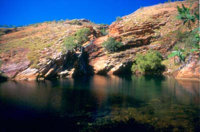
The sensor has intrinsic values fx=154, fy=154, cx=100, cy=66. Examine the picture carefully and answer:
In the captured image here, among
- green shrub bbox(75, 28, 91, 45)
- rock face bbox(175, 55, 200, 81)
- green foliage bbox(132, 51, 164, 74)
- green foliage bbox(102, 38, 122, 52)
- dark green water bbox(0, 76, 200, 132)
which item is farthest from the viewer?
green shrub bbox(75, 28, 91, 45)

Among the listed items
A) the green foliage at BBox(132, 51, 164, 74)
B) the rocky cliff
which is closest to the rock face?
the green foliage at BBox(132, 51, 164, 74)

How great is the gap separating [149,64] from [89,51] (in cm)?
2499

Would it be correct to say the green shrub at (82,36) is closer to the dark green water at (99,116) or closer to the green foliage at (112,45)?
the green foliage at (112,45)

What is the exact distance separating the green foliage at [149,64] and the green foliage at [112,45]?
9.74 metres

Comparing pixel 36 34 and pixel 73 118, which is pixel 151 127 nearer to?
pixel 73 118

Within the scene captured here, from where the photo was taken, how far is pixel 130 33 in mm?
63375

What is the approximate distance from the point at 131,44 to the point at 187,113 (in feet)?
163

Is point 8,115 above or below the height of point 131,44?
below

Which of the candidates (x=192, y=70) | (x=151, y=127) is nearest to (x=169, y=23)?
(x=192, y=70)

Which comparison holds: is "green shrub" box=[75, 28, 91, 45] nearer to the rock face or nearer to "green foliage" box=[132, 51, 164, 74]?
"green foliage" box=[132, 51, 164, 74]

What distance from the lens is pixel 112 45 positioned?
195 feet

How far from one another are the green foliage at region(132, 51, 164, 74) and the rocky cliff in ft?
13.0

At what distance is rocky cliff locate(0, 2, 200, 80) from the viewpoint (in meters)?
47.3

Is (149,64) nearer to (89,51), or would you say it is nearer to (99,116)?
(89,51)
